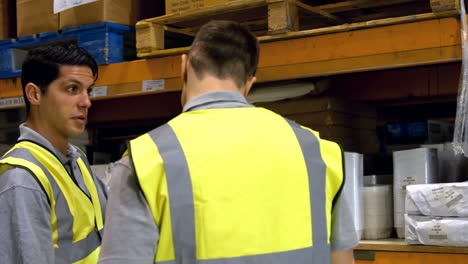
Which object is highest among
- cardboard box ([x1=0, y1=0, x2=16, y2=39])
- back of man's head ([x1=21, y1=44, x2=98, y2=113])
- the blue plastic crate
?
cardboard box ([x1=0, y1=0, x2=16, y2=39])

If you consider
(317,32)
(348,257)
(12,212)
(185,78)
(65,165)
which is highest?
(317,32)

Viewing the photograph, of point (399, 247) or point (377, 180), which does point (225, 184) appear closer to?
point (399, 247)

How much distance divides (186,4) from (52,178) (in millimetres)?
1350

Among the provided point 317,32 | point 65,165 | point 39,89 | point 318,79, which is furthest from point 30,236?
point 318,79

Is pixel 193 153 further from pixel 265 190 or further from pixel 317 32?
pixel 317 32

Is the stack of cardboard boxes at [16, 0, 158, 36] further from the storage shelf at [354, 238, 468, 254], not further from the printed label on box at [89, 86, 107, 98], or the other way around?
the storage shelf at [354, 238, 468, 254]

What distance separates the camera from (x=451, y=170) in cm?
276

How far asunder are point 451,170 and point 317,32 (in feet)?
2.87

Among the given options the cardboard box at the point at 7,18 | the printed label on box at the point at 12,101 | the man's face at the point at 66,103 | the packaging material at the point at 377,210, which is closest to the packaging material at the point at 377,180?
the packaging material at the point at 377,210

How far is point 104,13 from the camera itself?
11.3 ft

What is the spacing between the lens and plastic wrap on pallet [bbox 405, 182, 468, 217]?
93.4 inches

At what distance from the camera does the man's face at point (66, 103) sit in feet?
7.55

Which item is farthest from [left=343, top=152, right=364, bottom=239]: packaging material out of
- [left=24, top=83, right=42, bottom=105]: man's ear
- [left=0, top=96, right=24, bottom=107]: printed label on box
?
[left=0, top=96, right=24, bottom=107]: printed label on box

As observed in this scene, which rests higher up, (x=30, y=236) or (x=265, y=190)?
(x=265, y=190)
